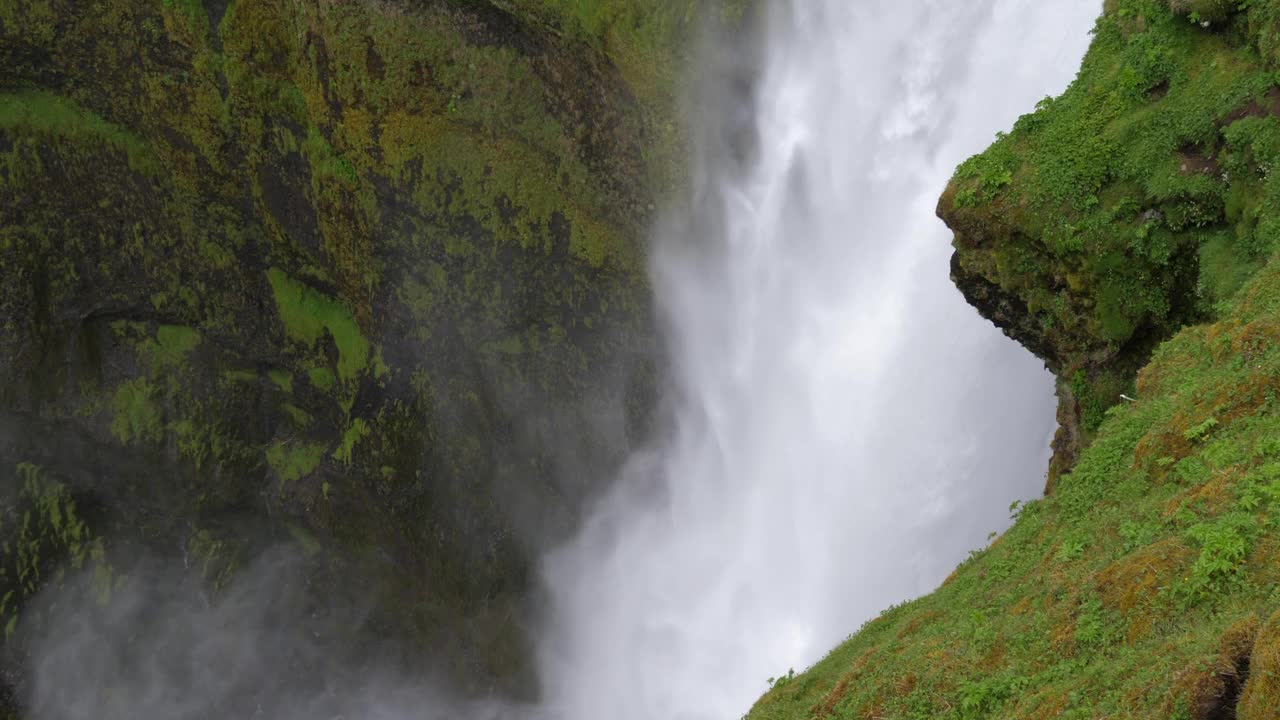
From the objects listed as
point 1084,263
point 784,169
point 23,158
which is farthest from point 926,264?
point 23,158

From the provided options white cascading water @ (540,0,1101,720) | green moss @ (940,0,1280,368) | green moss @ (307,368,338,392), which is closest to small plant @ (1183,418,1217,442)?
green moss @ (940,0,1280,368)

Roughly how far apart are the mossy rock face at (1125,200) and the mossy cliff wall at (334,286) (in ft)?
28.6

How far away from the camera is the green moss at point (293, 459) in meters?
24.5

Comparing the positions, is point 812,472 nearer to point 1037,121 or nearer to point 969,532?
point 969,532

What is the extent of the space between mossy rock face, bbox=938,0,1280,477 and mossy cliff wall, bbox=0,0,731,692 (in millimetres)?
8717

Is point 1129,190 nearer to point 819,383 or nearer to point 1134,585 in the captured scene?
point 1134,585

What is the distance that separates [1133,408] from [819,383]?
8865 millimetres

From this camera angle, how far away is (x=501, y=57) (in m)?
20.0

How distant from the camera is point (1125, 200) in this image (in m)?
11.0

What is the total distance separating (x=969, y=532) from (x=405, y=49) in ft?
46.3

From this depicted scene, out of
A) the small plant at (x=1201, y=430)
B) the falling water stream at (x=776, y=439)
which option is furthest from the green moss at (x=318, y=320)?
the small plant at (x=1201, y=430)

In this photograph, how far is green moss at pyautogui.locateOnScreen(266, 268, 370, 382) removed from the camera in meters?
23.5

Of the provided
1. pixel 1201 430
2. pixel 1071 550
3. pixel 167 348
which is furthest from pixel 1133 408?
pixel 167 348

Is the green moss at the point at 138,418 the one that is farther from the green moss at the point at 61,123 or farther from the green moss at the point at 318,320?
the green moss at the point at 61,123
